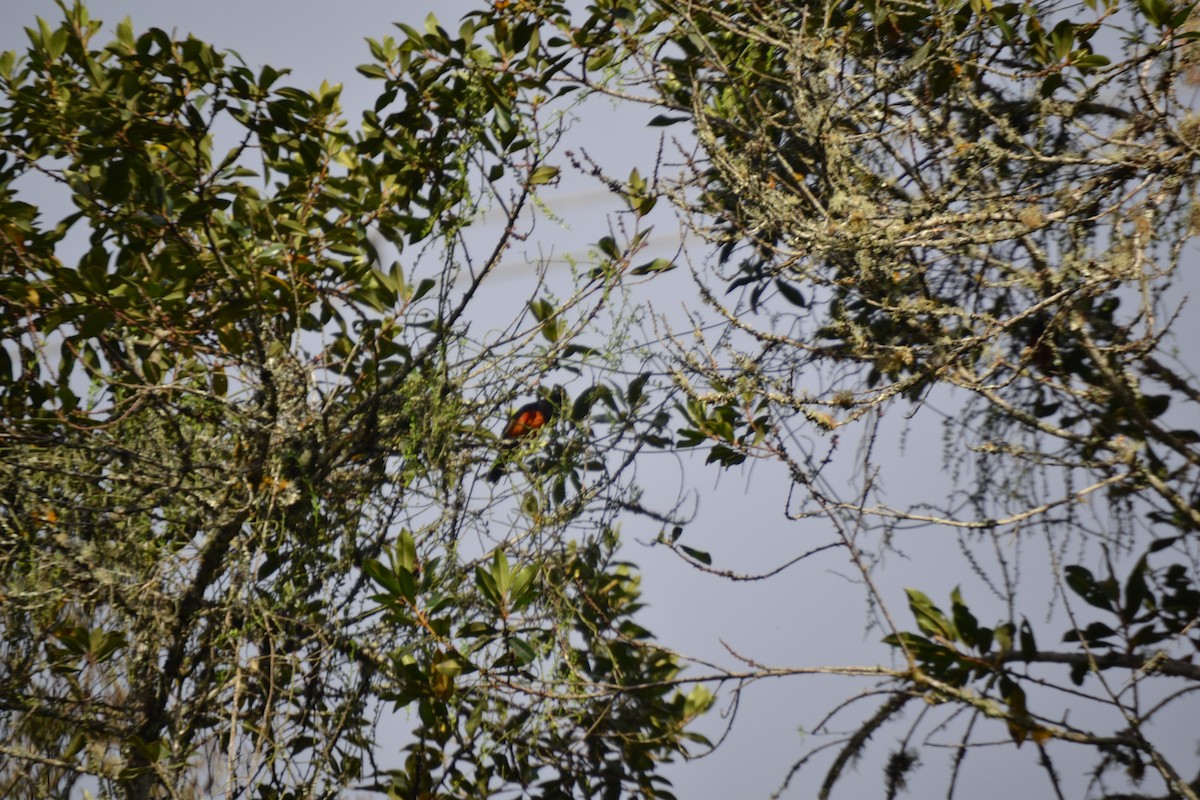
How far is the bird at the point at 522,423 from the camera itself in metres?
1.82

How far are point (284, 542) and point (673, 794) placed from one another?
783 millimetres

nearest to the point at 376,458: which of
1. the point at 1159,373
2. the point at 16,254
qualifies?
the point at 16,254

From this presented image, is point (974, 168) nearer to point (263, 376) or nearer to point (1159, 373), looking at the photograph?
point (1159, 373)

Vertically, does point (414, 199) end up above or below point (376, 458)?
above

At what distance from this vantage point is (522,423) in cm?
183

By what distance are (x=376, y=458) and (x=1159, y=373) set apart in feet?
4.33

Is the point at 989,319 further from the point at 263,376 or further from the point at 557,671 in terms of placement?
the point at 263,376

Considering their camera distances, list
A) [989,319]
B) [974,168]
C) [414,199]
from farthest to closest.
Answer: [414,199] → [974,168] → [989,319]

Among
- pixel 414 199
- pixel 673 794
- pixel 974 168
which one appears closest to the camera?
pixel 974 168

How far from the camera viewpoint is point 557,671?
65.6 inches

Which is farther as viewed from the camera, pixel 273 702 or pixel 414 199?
pixel 414 199

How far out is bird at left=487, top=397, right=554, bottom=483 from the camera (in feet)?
5.98

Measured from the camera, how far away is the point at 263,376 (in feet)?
5.52

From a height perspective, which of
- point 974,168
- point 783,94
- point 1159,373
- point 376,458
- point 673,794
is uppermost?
point 783,94
